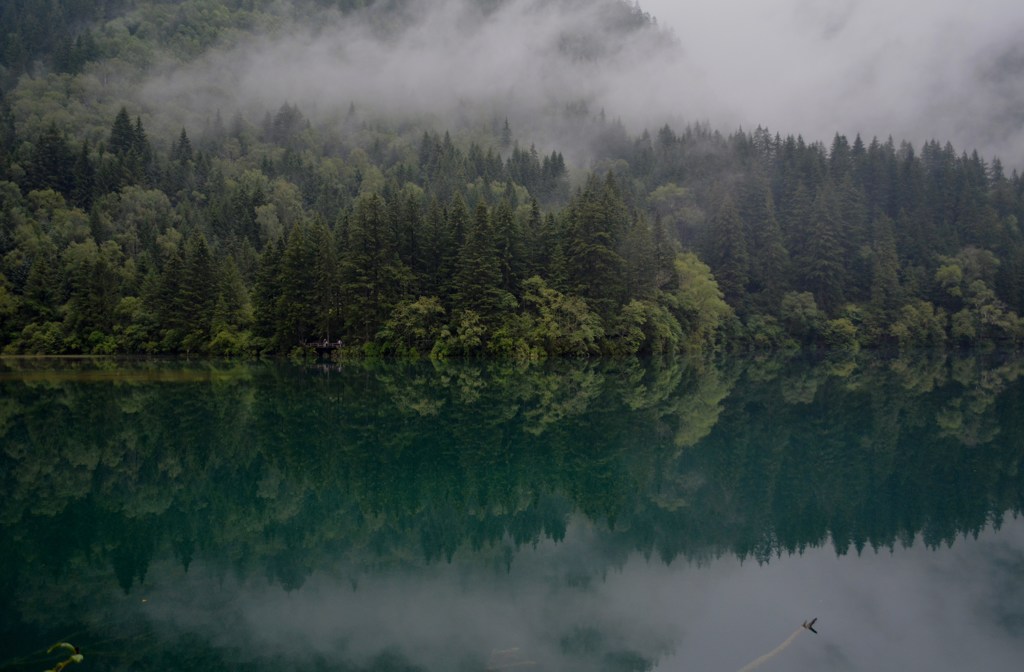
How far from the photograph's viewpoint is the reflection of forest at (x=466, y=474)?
10477 mm

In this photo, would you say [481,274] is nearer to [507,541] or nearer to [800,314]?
[800,314]

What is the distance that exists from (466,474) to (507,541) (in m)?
3.96

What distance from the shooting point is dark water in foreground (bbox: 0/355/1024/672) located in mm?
7355

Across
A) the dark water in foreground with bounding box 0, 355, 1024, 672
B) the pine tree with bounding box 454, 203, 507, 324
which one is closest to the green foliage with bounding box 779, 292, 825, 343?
the pine tree with bounding box 454, 203, 507, 324

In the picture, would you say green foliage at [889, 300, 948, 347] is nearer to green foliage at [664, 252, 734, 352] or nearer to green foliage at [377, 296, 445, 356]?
green foliage at [664, 252, 734, 352]

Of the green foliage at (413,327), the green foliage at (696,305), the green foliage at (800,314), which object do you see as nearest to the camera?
the green foliage at (413,327)

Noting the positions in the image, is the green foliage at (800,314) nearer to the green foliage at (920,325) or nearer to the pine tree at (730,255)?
the pine tree at (730,255)

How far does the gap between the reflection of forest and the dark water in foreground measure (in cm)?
8

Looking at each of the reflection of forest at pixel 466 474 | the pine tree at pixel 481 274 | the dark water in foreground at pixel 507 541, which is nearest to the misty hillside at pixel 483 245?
the pine tree at pixel 481 274

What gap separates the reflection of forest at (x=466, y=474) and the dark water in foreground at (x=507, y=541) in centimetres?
8

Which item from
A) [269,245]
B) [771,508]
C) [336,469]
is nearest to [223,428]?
[336,469]

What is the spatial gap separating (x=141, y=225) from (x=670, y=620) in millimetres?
93652

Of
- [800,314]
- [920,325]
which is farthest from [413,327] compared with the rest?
[920,325]

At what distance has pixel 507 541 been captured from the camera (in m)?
10.6
